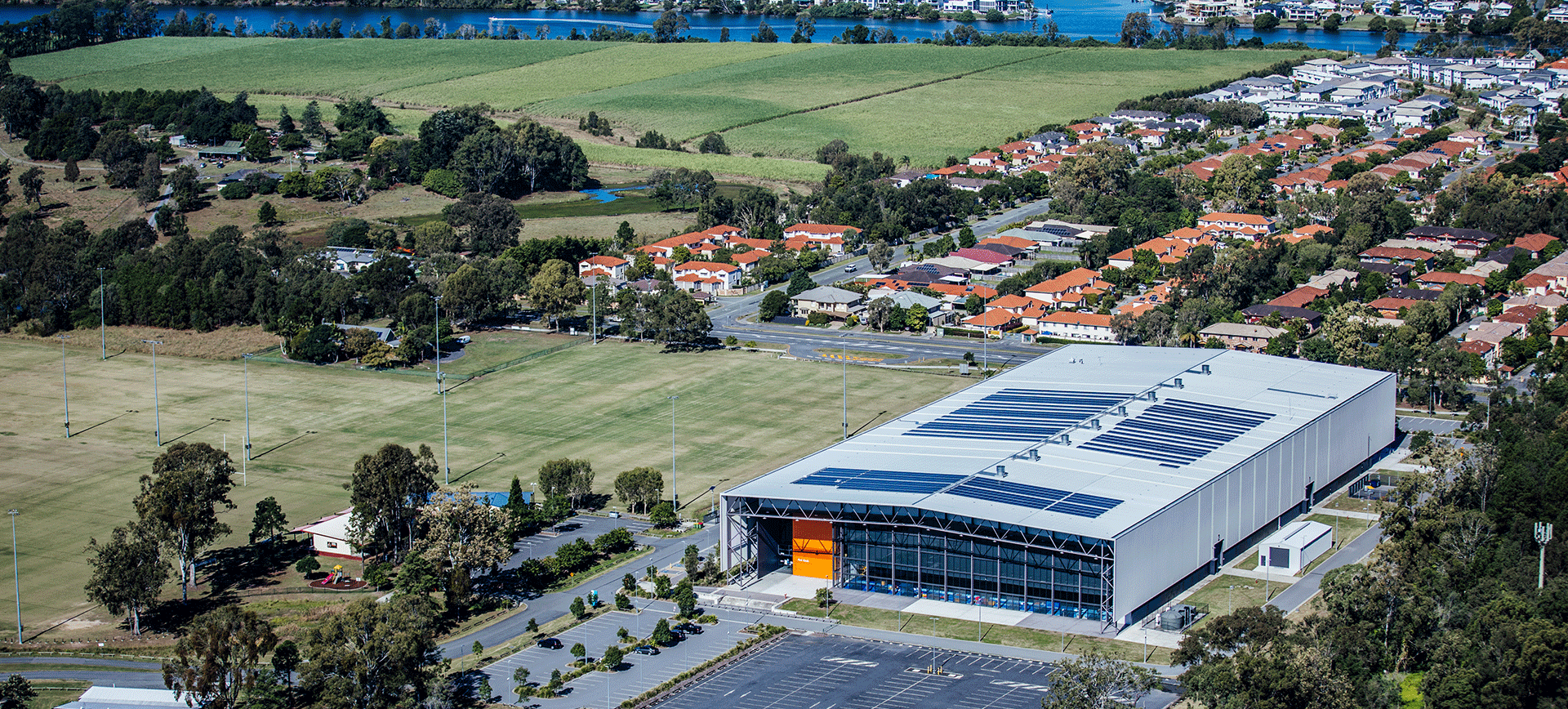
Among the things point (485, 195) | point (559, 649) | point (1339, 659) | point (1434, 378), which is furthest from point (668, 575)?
point (485, 195)

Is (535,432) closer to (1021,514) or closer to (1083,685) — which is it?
(1021,514)

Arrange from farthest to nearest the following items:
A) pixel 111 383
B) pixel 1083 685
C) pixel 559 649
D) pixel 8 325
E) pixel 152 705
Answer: pixel 8 325 → pixel 111 383 → pixel 559 649 → pixel 152 705 → pixel 1083 685

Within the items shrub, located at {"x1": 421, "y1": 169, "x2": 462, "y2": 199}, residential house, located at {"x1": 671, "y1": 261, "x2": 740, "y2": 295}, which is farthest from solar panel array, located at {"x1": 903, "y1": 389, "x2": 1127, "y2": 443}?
shrub, located at {"x1": 421, "y1": 169, "x2": 462, "y2": 199}

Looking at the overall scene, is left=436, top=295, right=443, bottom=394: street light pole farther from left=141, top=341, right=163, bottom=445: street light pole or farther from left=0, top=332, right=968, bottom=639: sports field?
left=141, top=341, right=163, bottom=445: street light pole

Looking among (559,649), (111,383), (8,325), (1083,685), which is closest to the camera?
(1083,685)

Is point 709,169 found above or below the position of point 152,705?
above

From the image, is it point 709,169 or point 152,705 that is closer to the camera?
point 152,705

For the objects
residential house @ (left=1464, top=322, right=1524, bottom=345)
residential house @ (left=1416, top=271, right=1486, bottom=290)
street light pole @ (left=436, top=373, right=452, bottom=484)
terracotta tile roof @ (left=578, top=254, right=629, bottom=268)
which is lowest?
street light pole @ (left=436, top=373, right=452, bottom=484)

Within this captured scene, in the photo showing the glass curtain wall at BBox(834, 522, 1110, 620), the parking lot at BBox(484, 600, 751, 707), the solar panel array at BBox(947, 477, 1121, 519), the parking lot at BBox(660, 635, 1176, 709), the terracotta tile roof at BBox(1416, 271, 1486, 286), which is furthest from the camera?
the terracotta tile roof at BBox(1416, 271, 1486, 286)
